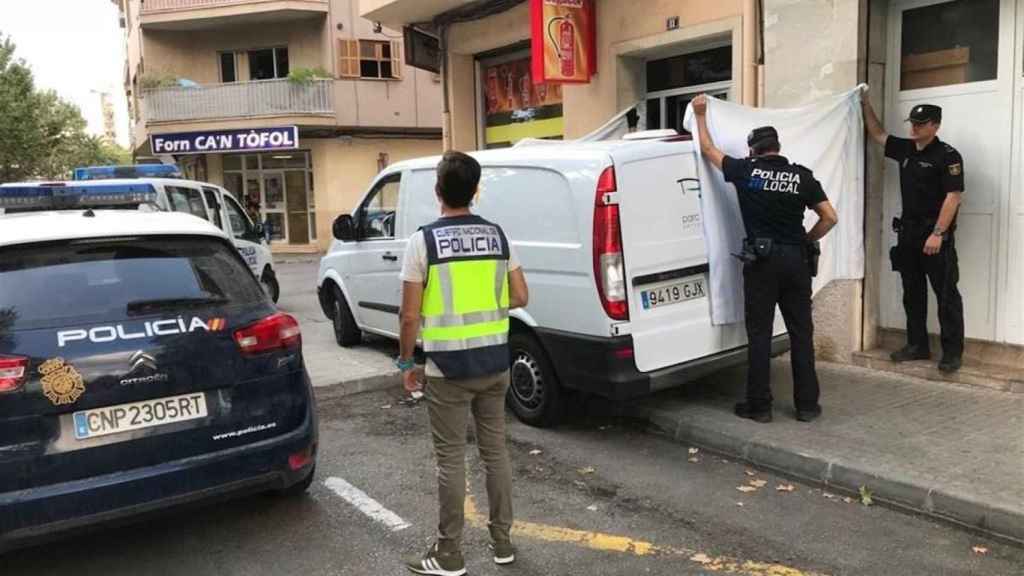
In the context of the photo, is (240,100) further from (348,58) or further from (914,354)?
(914,354)

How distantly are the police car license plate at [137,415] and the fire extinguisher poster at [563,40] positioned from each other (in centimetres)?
659

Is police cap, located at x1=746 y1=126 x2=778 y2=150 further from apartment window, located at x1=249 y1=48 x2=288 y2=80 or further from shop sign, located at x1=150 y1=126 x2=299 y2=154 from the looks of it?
apartment window, located at x1=249 y1=48 x2=288 y2=80

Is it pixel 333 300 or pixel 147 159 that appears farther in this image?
pixel 147 159

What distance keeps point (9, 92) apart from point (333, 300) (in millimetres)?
24400

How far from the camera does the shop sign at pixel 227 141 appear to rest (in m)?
23.9

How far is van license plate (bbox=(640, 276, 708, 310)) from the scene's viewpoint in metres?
5.13

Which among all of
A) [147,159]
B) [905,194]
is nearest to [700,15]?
[905,194]

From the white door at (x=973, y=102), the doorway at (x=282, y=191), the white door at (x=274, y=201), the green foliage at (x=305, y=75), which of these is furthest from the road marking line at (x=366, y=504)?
the white door at (x=274, y=201)

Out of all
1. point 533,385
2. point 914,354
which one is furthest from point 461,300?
point 914,354

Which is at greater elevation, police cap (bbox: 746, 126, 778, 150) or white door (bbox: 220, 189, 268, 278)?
police cap (bbox: 746, 126, 778, 150)

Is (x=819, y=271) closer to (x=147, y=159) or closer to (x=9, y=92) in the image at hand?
(x=9, y=92)

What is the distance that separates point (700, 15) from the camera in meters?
8.43

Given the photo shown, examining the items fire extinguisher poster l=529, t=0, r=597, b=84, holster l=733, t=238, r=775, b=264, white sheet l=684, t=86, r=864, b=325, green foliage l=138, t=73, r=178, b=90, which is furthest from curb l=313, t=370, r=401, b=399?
green foliage l=138, t=73, r=178, b=90

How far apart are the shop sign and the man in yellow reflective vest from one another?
21570mm
